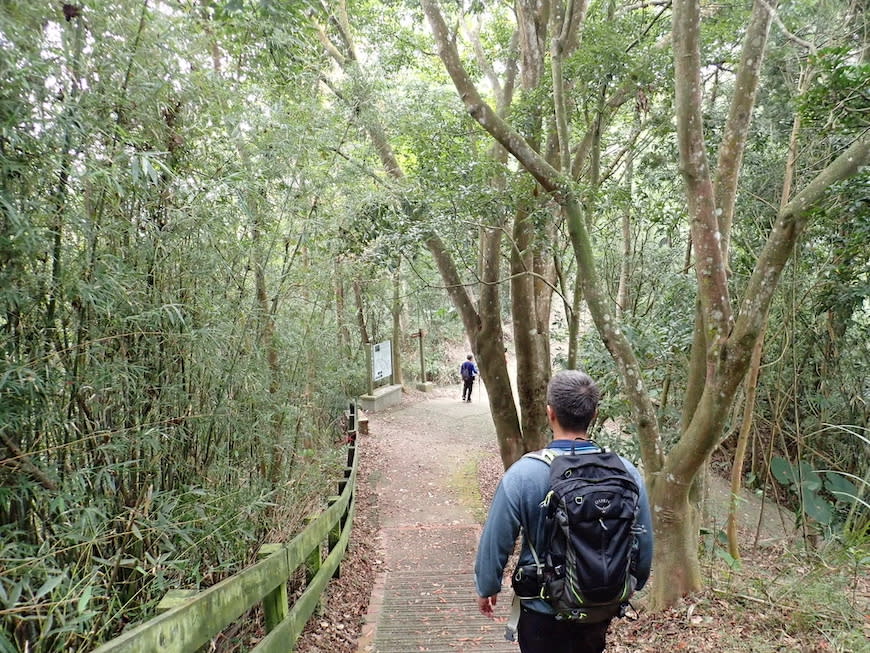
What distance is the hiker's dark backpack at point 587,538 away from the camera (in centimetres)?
180

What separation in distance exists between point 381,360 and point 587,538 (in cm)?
1211

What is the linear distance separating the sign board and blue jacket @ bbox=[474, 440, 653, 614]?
1136 cm

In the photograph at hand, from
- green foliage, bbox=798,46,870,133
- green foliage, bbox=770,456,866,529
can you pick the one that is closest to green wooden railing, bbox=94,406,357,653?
green foliage, bbox=798,46,870,133

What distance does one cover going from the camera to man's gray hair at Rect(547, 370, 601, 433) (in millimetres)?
1991

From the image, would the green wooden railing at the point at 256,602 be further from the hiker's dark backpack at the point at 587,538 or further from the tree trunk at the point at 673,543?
the tree trunk at the point at 673,543

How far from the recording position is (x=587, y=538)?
5.92 ft

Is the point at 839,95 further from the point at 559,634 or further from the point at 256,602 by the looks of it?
the point at 256,602

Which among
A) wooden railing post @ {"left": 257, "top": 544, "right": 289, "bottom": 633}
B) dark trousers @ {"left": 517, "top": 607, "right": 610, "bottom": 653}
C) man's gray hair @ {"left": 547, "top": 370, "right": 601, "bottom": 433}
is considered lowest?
wooden railing post @ {"left": 257, "top": 544, "right": 289, "bottom": 633}

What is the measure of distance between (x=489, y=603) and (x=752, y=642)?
214cm

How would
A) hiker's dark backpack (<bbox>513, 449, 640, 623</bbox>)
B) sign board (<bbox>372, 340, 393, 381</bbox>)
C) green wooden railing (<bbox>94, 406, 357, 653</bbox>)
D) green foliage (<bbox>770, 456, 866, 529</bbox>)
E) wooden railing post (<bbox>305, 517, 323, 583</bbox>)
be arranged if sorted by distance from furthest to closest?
1. sign board (<bbox>372, 340, 393, 381</bbox>)
2. green foliage (<bbox>770, 456, 866, 529</bbox>)
3. wooden railing post (<bbox>305, 517, 323, 583</bbox>)
4. hiker's dark backpack (<bbox>513, 449, 640, 623</bbox>)
5. green wooden railing (<bbox>94, 406, 357, 653</bbox>)

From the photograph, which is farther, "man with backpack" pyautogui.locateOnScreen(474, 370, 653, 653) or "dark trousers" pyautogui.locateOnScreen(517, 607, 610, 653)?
"dark trousers" pyautogui.locateOnScreen(517, 607, 610, 653)

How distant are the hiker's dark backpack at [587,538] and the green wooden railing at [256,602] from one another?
124cm

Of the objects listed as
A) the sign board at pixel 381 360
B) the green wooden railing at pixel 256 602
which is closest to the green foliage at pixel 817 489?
the green wooden railing at pixel 256 602

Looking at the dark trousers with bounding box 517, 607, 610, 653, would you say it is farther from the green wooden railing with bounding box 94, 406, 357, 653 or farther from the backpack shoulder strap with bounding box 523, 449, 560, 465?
the green wooden railing with bounding box 94, 406, 357, 653
